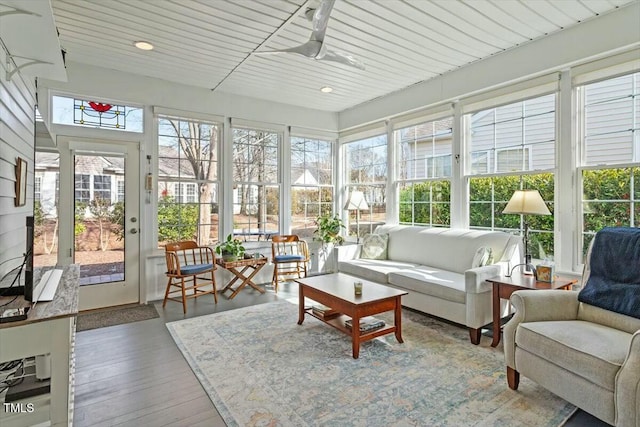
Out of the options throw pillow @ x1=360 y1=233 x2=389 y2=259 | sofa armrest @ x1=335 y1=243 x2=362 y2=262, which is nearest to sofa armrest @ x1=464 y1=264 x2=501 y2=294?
throw pillow @ x1=360 y1=233 x2=389 y2=259

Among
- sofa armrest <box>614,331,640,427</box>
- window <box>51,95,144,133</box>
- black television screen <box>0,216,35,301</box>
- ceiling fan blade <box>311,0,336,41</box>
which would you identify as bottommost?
sofa armrest <box>614,331,640,427</box>

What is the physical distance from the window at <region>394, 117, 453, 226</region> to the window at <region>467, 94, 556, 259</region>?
0.35m

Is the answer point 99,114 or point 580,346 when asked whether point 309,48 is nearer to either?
point 580,346

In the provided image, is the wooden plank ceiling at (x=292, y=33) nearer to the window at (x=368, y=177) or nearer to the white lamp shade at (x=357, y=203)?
the window at (x=368, y=177)

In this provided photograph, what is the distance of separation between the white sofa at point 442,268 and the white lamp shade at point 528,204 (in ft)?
1.54

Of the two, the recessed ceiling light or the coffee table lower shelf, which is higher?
the recessed ceiling light

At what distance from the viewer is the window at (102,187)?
4.05 m

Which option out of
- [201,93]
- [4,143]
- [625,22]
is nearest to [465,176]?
[625,22]

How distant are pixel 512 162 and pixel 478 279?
63.3 inches

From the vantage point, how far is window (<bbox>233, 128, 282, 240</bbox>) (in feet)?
16.9

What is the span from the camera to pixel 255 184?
5.32m

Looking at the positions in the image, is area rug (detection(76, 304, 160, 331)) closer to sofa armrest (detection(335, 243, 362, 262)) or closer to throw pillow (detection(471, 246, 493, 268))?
sofa armrest (detection(335, 243, 362, 262))

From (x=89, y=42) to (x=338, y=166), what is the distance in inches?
157

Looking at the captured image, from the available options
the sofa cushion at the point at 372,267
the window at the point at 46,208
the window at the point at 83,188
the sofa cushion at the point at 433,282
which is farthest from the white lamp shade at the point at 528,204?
the window at the point at 46,208
